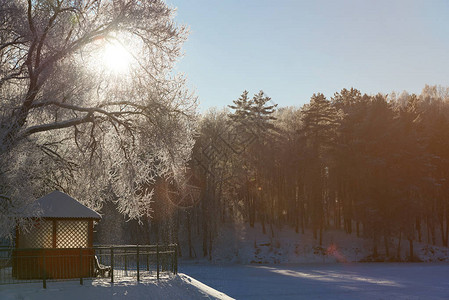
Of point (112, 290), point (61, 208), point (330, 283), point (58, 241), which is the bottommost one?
point (330, 283)

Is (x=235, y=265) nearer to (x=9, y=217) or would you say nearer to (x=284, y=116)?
(x=284, y=116)

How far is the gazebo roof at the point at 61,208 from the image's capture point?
23266 millimetres

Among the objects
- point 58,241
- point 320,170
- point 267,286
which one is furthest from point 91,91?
point 320,170

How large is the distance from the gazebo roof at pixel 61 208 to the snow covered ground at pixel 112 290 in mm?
2958

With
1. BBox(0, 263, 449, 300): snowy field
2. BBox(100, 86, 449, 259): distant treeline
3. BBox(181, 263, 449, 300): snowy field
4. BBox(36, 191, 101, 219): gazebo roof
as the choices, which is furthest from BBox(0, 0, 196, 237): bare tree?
BBox(100, 86, 449, 259): distant treeline

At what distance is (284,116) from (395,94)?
45.9m

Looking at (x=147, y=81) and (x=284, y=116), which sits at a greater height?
(x=284, y=116)

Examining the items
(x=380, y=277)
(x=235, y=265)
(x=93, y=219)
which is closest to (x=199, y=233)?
(x=235, y=265)

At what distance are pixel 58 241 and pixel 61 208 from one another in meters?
1.33

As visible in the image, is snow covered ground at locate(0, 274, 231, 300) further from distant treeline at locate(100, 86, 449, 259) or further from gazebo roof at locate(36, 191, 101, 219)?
distant treeline at locate(100, 86, 449, 259)

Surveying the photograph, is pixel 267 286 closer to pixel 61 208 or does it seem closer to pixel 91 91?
pixel 61 208

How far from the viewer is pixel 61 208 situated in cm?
2355

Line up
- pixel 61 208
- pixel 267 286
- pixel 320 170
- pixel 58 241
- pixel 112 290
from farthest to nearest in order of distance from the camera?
pixel 320 170
pixel 267 286
pixel 61 208
pixel 58 241
pixel 112 290

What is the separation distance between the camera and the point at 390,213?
59.3 metres
